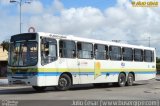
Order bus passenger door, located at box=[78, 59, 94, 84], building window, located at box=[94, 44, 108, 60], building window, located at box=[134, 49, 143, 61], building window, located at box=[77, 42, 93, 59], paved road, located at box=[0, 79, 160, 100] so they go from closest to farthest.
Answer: paved road, located at box=[0, 79, 160, 100] → building window, located at box=[77, 42, 93, 59] → bus passenger door, located at box=[78, 59, 94, 84] → building window, located at box=[94, 44, 108, 60] → building window, located at box=[134, 49, 143, 61]

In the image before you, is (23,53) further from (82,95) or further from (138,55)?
(138,55)

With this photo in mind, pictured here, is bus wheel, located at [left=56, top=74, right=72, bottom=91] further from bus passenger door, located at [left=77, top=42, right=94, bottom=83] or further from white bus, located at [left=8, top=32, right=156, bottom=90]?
bus passenger door, located at [left=77, top=42, right=94, bottom=83]

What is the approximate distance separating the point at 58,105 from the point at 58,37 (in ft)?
26.1

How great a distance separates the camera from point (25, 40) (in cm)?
2200

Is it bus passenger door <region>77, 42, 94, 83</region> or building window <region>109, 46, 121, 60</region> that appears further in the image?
building window <region>109, 46, 121, 60</region>

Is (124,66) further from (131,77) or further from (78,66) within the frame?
(78,66)

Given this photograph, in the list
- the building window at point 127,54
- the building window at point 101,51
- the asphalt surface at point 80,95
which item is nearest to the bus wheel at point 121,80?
the building window at point 127,54

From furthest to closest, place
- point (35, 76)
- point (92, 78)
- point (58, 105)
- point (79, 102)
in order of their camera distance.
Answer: point (92, 78), point (35, 76), point (79, 102), point (58, 105)

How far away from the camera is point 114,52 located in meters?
27.8

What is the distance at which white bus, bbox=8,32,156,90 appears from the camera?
843 inches

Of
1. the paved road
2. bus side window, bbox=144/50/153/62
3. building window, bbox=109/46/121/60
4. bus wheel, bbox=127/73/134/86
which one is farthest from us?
bus side window, bbox=144/50/153/62

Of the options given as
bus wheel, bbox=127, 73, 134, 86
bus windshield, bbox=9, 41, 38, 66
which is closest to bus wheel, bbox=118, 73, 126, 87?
bus wheel, bbox=127, 73, 134, 86

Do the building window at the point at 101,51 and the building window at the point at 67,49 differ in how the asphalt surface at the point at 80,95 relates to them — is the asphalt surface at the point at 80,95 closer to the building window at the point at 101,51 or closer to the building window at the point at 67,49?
the building window at the point at 67,49

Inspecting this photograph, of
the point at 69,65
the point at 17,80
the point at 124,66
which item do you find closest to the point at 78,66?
the point at 69,65
